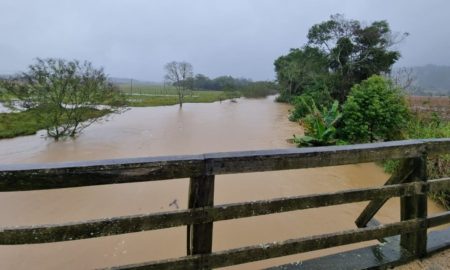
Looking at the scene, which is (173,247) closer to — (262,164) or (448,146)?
(262,164)

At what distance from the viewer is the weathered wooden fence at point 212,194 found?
1.39 metres

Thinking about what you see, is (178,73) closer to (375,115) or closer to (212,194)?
(375,115)

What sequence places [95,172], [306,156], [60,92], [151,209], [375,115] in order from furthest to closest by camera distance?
[60,92]
[375,115]
[151,209]
[306,156]
[95,172]

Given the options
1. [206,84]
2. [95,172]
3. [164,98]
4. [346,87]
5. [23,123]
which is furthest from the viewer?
[206,84]

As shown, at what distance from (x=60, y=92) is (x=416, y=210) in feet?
37.4

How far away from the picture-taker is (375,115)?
8586 millimetres

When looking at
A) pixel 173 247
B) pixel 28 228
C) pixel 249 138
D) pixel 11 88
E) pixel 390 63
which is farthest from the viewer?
pixel 390 63

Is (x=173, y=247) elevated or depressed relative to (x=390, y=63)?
depressed

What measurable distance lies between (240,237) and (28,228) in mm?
2981

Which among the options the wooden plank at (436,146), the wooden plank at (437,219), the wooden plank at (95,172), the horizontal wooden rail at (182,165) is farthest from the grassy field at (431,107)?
the wooden plank at (95,172)

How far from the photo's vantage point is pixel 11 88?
10383mm

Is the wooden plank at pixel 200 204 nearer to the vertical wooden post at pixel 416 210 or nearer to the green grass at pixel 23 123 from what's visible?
the vertical wooden post at pixel 416 210

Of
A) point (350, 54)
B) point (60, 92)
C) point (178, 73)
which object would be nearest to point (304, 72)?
point (350, 54)

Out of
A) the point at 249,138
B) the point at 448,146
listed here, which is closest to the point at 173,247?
the point at 448,146
